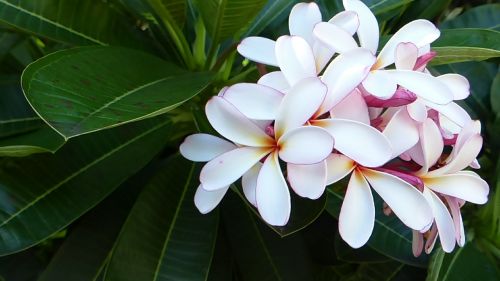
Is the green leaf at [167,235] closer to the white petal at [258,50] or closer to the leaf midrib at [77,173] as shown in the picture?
the leaf midrib at [77,173]

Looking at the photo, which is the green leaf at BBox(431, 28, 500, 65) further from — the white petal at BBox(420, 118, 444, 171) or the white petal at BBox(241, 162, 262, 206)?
the white petal at BBox(241, 162, 262, 206)

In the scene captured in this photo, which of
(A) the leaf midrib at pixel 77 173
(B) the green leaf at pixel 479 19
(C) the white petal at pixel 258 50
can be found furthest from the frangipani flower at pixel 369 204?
(B) the green leaf at pixel 479 19

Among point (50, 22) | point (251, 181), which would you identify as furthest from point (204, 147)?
point (50, 22)

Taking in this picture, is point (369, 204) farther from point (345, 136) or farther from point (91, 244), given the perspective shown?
point (91, 244)

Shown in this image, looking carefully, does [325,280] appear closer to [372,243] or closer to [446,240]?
[372,243]

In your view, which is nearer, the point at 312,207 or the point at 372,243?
the point at 312,207

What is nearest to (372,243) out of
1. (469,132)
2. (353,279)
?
(353,279)
